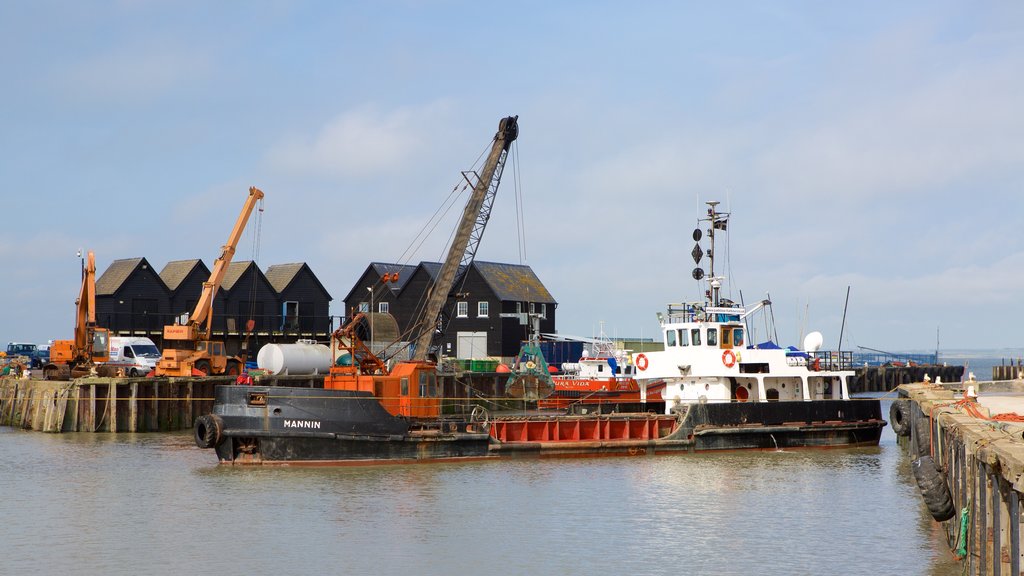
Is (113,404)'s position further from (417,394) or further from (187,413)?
(417,394)

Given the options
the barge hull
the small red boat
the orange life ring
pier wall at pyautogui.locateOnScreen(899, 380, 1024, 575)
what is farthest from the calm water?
the small red boat

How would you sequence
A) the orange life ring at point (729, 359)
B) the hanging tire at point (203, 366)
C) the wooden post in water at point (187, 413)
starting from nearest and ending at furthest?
the orange life ring at point (729, 359) < the wooden post in water at point (187, 413) < the hanging tire at point (203, 366)

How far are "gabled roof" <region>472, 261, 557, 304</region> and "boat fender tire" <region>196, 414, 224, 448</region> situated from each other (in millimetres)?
37328

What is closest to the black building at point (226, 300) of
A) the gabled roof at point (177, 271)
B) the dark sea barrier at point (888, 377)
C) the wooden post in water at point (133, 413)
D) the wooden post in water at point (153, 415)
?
the gabled roof at point (177, 271)

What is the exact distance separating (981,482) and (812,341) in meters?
21.4

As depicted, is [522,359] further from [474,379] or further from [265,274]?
[265,274]

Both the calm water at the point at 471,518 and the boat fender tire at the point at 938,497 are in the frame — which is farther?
the boat fender tire at the point at 938,497

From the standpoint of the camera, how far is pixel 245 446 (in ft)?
83.3

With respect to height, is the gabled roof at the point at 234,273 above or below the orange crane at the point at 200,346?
above

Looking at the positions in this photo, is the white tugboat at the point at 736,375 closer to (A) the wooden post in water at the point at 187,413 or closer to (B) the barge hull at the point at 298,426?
(B) the barge hull at the point at 298,426

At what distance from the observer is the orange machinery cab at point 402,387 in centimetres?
2756

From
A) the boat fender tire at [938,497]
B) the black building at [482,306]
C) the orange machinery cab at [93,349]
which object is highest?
the black building at [482,306]

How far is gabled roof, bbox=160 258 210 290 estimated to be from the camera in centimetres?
6275

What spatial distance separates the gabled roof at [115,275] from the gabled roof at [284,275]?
8.35m
